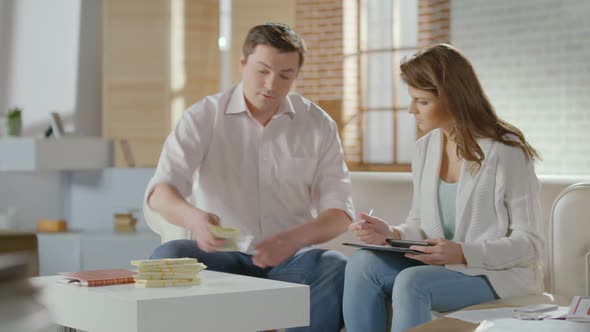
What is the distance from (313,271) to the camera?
304 cm

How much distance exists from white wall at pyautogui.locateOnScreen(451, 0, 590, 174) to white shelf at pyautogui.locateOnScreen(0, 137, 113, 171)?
2836 millimetres

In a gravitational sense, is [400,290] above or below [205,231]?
below

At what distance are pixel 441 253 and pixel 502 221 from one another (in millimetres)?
227

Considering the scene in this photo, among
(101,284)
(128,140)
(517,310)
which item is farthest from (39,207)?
(517,310)

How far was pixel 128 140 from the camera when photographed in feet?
20.7

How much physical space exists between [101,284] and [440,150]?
109cm

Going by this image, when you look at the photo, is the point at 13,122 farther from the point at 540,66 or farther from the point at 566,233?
the point at 566,233

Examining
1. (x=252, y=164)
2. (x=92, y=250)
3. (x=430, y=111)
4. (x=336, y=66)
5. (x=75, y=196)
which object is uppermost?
(x=336, y=66)

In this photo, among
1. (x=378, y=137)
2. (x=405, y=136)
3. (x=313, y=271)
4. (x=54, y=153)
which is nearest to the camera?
(x=313, y=271)

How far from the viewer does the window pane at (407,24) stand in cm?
762

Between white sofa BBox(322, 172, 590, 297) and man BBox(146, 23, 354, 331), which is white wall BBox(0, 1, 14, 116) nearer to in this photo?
man BBox(146, 23, 354, 331)

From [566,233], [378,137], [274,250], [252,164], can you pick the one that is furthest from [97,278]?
[378,137]

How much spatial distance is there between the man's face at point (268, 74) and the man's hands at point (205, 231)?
53 cm

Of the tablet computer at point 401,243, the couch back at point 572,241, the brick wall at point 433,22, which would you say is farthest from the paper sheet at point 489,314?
the brick wall at point 433,22
